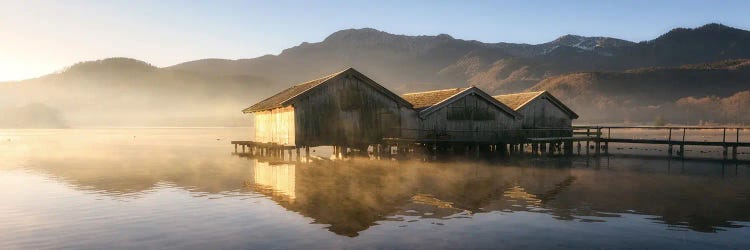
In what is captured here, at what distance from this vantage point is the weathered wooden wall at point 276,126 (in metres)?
34.4

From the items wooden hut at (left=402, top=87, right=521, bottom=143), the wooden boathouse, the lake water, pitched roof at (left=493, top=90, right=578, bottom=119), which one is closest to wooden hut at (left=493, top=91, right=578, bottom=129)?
pitched roof at (left=493, top=90, right=578, bottom=119)

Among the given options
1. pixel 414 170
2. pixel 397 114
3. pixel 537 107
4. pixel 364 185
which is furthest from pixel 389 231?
pixel 537 107

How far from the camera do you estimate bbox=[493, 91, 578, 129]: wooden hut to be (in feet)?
137

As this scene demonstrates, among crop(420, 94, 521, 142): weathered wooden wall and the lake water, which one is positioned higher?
crop(420, 94, 521, 142): weathered wooden wall

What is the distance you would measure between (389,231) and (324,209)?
12.4 ft

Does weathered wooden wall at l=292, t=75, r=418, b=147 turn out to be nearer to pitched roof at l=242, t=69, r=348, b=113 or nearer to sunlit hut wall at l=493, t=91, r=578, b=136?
pitched roof at l=242, t=69, r=348, b=113

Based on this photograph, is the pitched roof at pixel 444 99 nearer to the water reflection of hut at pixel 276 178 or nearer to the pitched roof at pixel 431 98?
the pitched roof at pixel 431 98

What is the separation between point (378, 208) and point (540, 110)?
29.3m

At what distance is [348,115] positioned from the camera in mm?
35281

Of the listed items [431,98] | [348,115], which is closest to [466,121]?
[431,98]

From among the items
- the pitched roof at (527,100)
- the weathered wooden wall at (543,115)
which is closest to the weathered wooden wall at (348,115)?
the pitched roof at (527,100)

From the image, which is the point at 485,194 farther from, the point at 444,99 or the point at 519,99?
the point at 519,99

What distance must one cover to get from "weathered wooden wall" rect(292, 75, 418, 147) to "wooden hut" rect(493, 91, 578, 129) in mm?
10256

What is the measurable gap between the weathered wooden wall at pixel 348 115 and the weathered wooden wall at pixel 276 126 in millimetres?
1041
